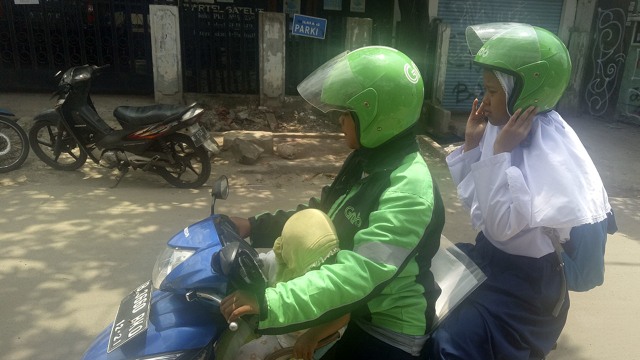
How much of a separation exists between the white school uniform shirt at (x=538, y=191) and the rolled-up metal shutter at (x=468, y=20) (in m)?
8.08

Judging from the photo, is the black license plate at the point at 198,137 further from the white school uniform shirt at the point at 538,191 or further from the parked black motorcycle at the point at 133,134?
the white school uniform shirt at the point at 538,191

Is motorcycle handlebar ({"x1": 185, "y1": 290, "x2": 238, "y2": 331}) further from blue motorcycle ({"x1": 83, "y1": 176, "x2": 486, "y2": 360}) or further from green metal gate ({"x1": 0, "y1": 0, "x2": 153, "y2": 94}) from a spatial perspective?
green metal gate ({"x1": 0, "y1": 0, "x2": 153, "y2": 94})

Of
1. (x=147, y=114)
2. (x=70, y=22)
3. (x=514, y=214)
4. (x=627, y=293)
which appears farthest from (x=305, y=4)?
(x=514, y=214)

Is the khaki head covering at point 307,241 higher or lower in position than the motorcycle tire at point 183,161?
higher

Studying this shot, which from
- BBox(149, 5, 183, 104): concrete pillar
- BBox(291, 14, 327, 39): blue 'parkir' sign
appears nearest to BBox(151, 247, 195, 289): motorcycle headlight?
BBox(149, 5, 183, 104): concrete pillar

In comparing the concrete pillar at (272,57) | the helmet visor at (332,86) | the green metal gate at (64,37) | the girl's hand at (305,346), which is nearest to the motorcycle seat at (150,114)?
the concrete pillar at (272,57)

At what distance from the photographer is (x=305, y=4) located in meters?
9.77

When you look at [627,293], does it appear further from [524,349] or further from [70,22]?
[70,22]

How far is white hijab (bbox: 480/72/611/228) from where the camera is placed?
1546 millimetres

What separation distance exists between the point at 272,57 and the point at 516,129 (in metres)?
6.80

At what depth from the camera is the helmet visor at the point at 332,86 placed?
153 centimetres

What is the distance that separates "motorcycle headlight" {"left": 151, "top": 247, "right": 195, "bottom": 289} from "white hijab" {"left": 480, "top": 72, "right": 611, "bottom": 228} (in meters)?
1.04

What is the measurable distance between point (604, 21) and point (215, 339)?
418 inches

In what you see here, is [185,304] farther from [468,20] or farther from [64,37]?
[468,20]
